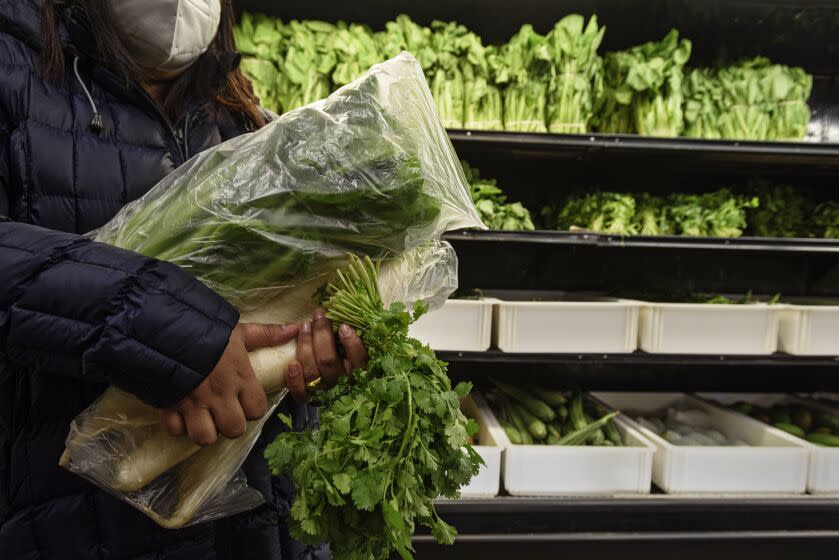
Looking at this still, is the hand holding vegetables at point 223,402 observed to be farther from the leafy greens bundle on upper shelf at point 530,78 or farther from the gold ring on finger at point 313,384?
the leafy greens bundle on upper shelf at point 530,78

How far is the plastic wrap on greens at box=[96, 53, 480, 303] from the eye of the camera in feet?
2.70

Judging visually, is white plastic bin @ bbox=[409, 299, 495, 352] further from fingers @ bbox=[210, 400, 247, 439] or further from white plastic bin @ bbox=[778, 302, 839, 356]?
fingers @ bbox=[210, 400, 247, 439]

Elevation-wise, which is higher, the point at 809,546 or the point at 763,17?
Result: the point at 763,17

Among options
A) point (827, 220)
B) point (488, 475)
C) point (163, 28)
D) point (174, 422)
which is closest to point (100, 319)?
point (174, 422)

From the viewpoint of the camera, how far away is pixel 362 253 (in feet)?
2.89

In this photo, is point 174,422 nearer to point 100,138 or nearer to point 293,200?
point 293,200

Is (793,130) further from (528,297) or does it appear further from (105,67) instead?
(105,67)

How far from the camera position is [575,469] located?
2.21 meters

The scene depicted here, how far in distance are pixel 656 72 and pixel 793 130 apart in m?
0.76

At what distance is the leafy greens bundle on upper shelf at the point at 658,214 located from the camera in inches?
96.1

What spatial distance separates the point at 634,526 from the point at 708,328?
90 centimetres

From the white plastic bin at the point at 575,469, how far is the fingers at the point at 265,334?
1582 millimetres

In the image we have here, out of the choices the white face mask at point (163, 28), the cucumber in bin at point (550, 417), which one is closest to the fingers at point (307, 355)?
the white face mask at point (163, 28)

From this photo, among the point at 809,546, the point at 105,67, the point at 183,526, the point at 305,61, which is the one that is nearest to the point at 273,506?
the point at 183,526
